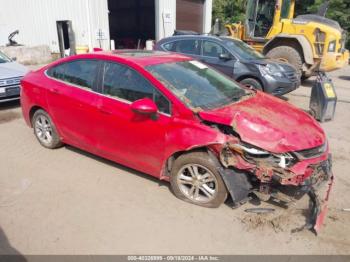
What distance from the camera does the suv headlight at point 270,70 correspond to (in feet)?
26.0

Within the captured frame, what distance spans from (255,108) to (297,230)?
1.39m

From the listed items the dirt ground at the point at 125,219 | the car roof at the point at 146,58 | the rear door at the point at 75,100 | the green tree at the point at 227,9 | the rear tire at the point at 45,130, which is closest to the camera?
the dirt ground at the point at 125,219

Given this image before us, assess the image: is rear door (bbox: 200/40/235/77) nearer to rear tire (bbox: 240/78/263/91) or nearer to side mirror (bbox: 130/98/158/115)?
rear tire (bbox: 240/78/263/91)

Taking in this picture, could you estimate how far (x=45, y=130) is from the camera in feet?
17.0

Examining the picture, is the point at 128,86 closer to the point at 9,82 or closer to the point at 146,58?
the point at 146,58

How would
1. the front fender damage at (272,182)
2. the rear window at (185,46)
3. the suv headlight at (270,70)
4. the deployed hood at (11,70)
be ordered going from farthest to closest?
the rear window at (185,46) → the suv headlight at (270,70) → the deployed hood at (11,70) → the front fender damage at (272,182)

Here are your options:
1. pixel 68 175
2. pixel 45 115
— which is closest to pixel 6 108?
pixel 45 115

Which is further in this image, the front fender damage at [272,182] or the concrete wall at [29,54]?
the concrete wall at [29,54]

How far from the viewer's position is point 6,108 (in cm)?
779

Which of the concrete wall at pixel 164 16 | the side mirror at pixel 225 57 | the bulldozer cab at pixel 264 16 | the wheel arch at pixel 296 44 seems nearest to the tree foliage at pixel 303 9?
the concrete wall at pixel 164 16

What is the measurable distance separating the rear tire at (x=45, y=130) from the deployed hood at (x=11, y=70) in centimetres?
285

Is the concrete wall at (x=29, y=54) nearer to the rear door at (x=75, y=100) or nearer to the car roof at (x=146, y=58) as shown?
the rear door at (x=75, y=100)

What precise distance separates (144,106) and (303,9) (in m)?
27.9

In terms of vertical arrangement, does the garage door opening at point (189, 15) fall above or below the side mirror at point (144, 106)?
above
